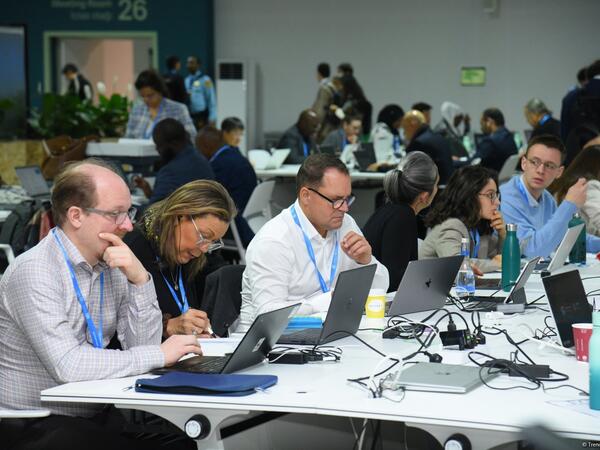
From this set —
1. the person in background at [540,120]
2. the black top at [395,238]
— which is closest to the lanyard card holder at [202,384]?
the black top at [395,238]

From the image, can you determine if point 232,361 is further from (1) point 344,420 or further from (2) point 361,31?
(2) point 361,31

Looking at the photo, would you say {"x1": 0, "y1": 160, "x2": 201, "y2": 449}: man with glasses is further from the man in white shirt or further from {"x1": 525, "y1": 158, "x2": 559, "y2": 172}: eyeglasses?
{"x1": 525, "y1": 158, "x2": 559, "y2": 172}: eyeglasses

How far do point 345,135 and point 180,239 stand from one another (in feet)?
25.6

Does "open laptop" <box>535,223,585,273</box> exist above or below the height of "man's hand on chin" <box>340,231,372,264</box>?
below

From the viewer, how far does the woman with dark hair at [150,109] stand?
8.17 metres

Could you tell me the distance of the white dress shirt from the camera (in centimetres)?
349

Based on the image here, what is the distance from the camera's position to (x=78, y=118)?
9039 mm

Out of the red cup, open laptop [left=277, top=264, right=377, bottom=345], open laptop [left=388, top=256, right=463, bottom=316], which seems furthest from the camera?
open laptop [left=388, top=256, right=463, bottom=316]

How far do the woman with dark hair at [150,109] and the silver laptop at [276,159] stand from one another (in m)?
1.20

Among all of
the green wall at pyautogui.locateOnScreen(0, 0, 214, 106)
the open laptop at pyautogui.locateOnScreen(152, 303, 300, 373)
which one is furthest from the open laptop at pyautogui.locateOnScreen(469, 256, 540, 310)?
the green wall at pyautogui.locateOnScreen(0, 0, 214, 106)

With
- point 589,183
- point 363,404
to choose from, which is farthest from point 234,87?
point 363,404

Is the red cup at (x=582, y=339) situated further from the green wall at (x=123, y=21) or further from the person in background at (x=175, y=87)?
the green wall at (x=123, y=21)

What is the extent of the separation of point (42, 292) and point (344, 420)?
103cm

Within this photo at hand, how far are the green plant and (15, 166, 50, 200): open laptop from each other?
213cm
